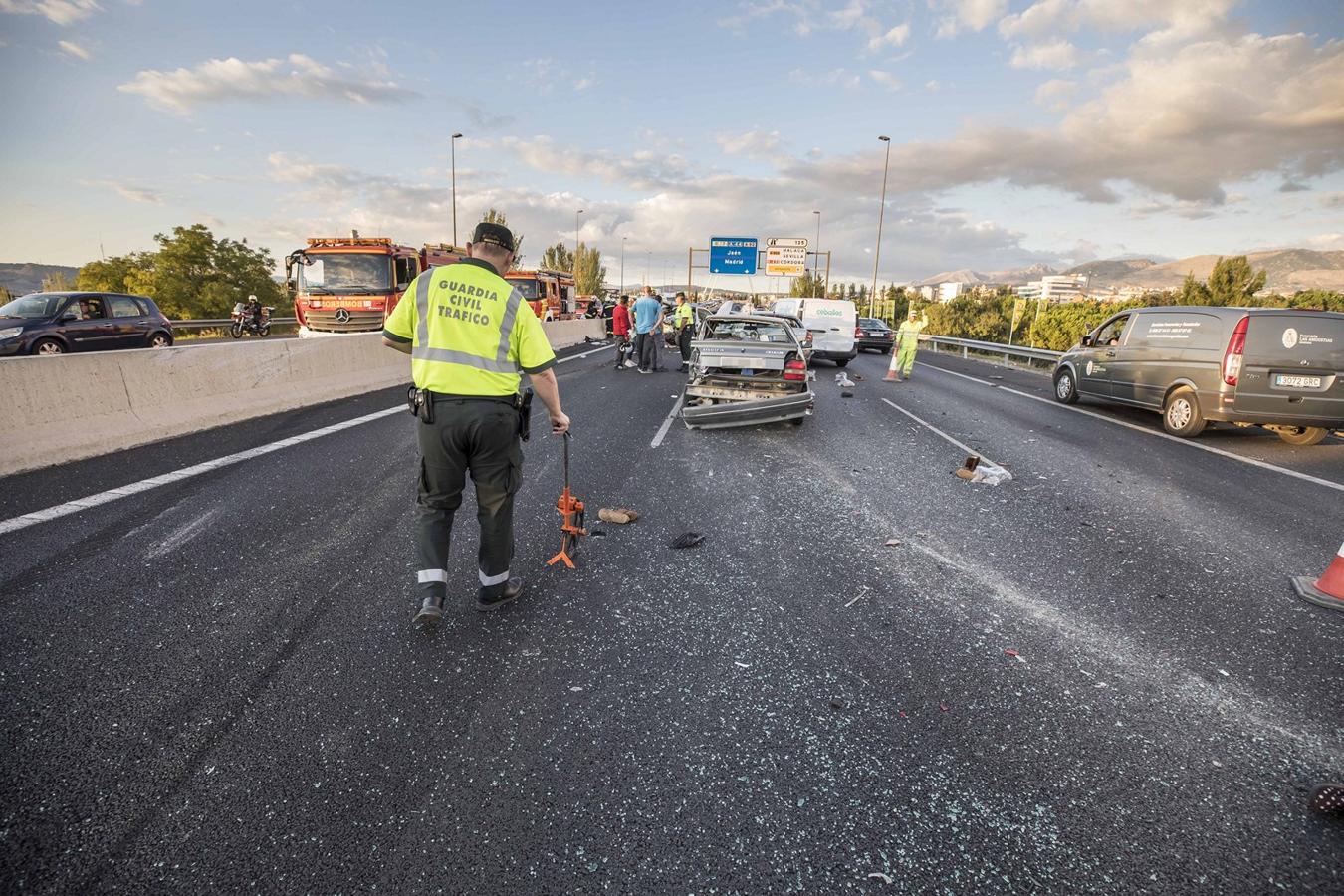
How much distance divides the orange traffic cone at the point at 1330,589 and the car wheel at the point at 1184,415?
5.98 metres

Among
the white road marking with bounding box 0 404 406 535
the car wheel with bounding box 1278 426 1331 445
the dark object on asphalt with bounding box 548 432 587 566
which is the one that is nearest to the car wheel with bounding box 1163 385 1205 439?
the car wheel with bounding box 1278 426 1331 445

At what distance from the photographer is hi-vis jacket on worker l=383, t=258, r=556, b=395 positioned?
3084 millimetres

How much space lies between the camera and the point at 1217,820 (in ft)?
6.87

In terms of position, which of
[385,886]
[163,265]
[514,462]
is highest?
[163,265]

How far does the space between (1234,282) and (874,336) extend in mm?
20695

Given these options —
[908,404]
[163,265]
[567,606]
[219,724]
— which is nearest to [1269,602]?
[567,606]

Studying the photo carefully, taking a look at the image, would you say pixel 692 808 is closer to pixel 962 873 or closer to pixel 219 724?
pixel 962 873

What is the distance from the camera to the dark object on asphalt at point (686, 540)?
14.3 feet

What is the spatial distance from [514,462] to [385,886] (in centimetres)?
196

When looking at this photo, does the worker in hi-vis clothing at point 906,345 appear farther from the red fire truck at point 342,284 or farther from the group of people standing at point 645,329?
the red fire truck at point 342,284

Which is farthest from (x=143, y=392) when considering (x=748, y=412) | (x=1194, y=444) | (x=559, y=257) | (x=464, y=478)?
(x=559, y=257)

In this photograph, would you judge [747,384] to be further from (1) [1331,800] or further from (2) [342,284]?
(2) [342,284]

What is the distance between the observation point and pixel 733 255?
40125mm

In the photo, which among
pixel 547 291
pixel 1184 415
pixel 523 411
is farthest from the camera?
pixel 547 291
